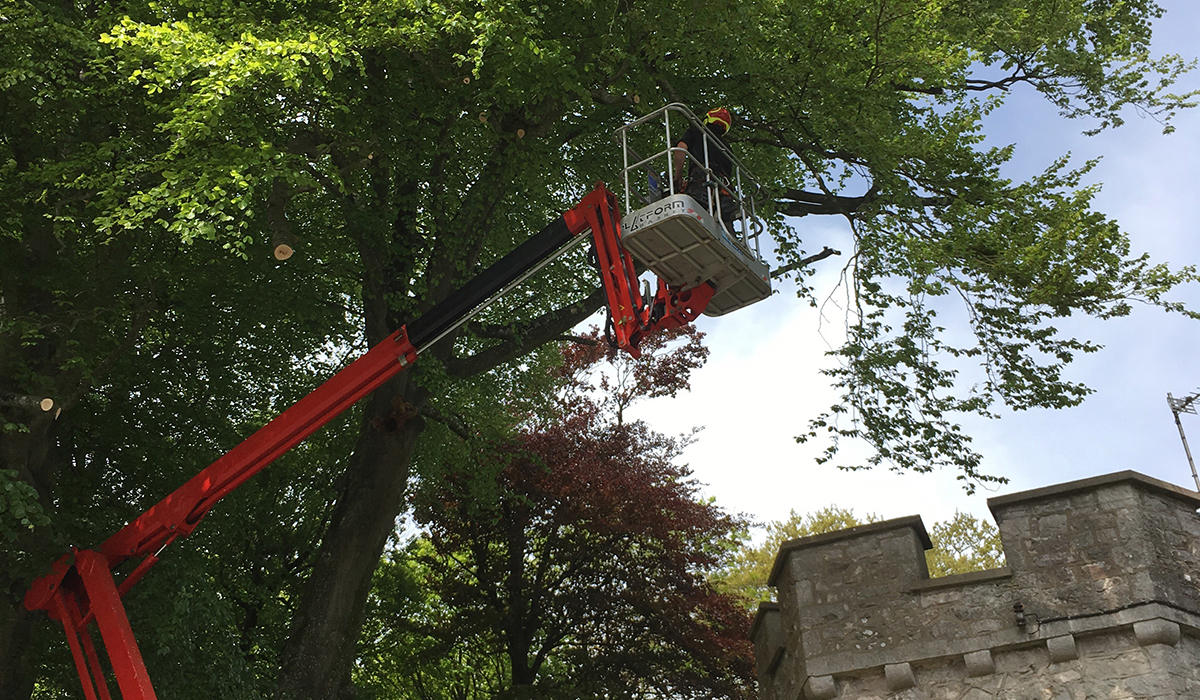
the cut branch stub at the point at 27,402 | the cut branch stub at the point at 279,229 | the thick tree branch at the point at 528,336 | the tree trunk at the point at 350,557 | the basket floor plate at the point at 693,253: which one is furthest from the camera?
Result: the thick tree branch at the point at 528,336

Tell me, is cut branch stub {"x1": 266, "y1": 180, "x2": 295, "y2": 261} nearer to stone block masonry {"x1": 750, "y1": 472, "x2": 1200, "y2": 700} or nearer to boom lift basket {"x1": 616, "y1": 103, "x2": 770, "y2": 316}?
boom lift basket {"x1": 616, "y1": 103, "x2": 770, "y2": 316}

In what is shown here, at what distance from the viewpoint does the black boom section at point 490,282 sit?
9.95m

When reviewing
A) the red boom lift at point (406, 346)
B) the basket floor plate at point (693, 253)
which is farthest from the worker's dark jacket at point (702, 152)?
the basket floor plate at point (693, 253)

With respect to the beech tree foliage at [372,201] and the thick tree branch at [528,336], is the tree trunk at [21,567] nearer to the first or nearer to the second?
the beech tree foliage at [372,201]

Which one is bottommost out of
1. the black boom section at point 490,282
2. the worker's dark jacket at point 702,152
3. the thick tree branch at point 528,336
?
the black boom section at point 490,282

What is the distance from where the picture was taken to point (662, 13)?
431 inches

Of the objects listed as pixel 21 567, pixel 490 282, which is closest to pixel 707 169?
pixel 490 282

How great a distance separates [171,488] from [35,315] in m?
3.87

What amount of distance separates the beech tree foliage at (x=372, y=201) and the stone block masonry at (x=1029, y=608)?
2.90 m

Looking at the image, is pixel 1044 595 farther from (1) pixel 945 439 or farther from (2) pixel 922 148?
(2) pixel 922 148

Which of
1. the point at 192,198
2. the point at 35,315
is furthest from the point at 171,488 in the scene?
the point at 192,198

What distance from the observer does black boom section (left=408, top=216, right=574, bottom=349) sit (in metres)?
9.95

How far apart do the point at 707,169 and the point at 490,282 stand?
2.35 meters

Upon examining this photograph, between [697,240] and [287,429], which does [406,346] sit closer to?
[287,429]
